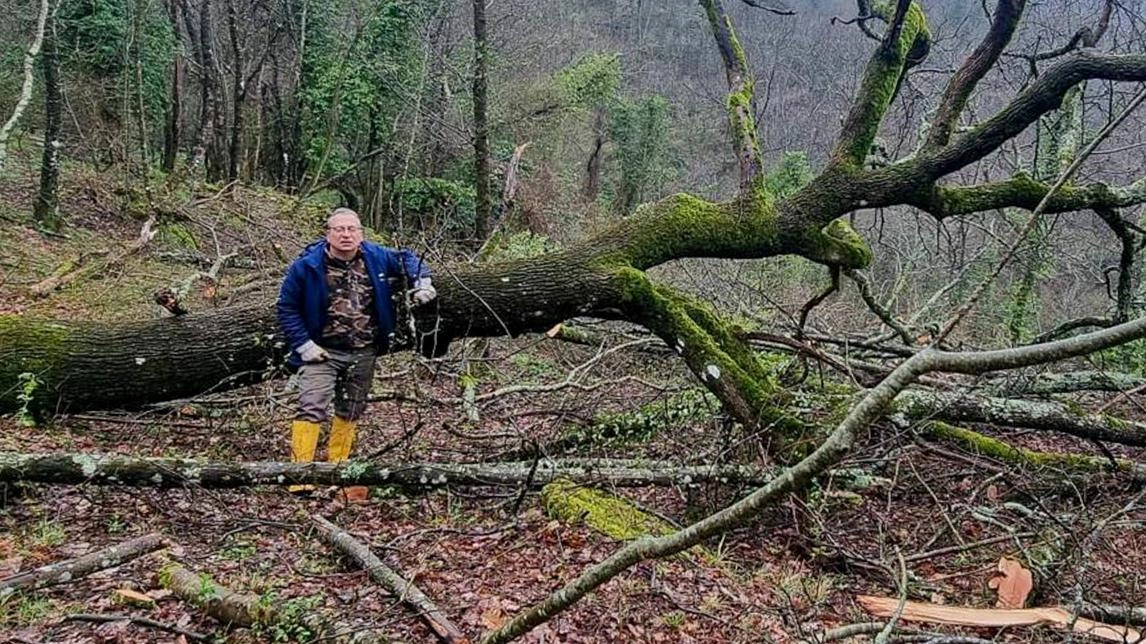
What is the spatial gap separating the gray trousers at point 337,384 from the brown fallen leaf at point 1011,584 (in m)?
3.85

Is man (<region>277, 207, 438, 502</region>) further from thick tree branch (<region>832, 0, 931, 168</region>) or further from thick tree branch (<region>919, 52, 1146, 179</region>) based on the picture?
thick tree branch (<region>919, 52, 1146, 179</region>)

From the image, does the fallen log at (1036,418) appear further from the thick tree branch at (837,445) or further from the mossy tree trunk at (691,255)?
the thick tree branch at (837,445)

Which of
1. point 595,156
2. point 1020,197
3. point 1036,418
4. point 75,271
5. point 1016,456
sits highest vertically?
point 595,156

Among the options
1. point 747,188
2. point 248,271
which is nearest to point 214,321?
point 747,188

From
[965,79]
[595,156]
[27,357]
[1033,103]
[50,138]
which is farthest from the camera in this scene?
[595,156]

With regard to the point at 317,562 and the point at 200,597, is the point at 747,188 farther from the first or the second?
the point at 200,597

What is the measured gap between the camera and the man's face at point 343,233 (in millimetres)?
5039

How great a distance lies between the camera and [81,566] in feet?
10.4

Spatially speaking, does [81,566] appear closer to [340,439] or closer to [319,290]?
[340,439]

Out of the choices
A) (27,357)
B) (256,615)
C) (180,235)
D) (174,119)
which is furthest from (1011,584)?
(174,119)

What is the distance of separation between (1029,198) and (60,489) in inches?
274

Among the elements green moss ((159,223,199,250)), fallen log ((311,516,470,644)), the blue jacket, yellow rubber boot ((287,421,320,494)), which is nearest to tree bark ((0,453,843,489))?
fallen log ((311,516,470,644))

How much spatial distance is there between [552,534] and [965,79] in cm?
505

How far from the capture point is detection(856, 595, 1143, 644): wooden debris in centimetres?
270
